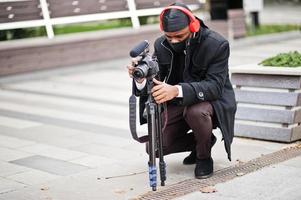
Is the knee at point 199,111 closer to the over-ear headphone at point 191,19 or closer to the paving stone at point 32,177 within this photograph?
the over-ear headphone at point 191,19

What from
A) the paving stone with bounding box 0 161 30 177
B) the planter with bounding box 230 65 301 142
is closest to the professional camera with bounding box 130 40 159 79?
the paving stone with bounding box 0 161 30 177

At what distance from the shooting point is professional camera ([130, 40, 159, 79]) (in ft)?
→ 14.8

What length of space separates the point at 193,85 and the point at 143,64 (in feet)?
1.72

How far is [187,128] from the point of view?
531 centimetres

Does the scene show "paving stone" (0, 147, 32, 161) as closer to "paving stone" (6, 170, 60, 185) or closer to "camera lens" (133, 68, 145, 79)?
"paving stone" (6, 170, 60, 185)

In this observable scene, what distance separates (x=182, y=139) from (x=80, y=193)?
101cm

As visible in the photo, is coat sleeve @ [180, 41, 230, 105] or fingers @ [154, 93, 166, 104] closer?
fingers @ [154, 93, 166, 104]

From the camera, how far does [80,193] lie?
489cm

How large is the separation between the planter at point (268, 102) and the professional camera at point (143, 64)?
6.49 ft

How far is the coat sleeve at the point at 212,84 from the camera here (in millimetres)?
4855

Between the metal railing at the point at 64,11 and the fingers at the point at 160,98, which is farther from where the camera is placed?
the metal railing at the point at 64,11

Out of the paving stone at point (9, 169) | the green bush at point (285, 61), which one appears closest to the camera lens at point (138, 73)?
the paving stone at point (9, 169)

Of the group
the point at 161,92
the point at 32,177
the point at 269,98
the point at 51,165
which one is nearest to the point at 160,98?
the point at 161,92

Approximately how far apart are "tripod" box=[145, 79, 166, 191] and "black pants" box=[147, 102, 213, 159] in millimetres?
324
